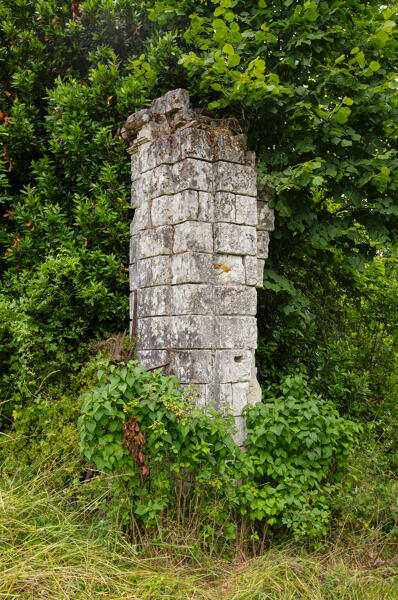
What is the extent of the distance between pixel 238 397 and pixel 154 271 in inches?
49.2

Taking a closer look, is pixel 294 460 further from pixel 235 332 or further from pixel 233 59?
pixel 233 59

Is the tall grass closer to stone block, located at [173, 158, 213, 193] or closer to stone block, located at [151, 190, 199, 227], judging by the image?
stone block, located at [151, 190, 199, 227]

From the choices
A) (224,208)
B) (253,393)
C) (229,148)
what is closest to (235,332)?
(253,393)

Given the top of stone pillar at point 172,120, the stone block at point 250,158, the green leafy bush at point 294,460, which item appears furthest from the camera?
the stone block at point 250,158

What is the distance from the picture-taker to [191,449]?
11.4ft

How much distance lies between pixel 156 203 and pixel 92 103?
5.73ft

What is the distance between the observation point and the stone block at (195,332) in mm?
3969

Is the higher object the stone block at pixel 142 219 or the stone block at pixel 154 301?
the stone block at pixel 142 219

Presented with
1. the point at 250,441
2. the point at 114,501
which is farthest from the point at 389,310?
the point at 114,501

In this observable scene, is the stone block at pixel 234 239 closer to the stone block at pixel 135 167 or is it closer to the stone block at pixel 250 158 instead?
the stone block at pixel 250 158

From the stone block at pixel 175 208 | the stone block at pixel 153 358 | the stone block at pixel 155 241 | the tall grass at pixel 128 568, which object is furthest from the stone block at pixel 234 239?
the tall grass at pixel 128 568

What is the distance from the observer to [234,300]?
4.14m

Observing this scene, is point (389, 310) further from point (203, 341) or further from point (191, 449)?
point (191, 449)

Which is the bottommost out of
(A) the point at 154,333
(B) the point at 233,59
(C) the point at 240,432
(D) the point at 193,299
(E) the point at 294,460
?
(E) the point at 294,460
